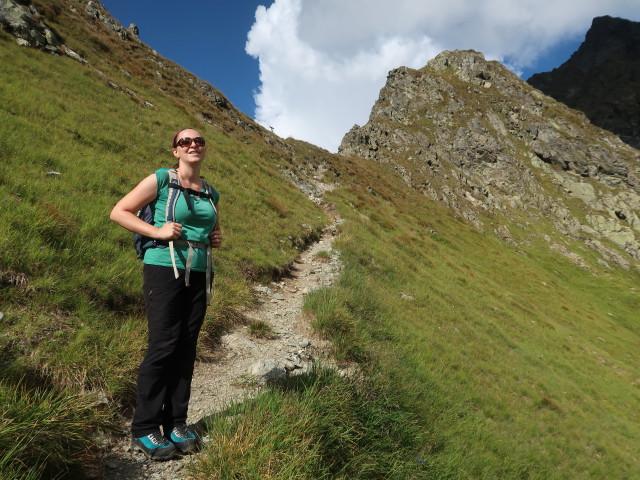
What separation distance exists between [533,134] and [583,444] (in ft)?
379

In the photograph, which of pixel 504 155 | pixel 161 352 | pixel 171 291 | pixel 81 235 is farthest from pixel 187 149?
pixel 504 155

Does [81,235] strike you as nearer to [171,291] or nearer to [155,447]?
[171,291]

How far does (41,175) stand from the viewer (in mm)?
7945

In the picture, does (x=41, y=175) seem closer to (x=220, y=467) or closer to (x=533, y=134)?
(x=220, y=467)

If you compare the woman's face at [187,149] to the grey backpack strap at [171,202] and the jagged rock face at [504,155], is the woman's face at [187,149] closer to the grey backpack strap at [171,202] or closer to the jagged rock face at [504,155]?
the grey backpack strap at [171,202]

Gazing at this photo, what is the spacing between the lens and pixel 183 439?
350 centimetres

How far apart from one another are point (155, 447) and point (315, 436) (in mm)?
1744

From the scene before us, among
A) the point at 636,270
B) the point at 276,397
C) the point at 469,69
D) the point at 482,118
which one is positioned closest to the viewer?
the point at 276,397

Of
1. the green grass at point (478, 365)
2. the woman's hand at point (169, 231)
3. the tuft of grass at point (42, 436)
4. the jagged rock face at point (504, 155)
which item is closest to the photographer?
the tuft of grass at point (42, 436)

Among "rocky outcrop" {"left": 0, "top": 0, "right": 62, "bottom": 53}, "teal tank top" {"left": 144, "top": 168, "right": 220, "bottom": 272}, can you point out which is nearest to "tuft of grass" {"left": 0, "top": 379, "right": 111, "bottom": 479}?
"teal tank top" {"left": 144, "top": 168, "right": 220, "bottom": 272}

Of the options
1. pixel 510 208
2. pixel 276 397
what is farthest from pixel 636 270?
pixel 276 397

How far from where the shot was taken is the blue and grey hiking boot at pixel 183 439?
346 cm

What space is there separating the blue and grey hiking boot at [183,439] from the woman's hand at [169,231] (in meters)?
2.18

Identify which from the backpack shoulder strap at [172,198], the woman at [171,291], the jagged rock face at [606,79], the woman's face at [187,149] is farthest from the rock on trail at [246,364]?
the jagged rock face at [606,79]
